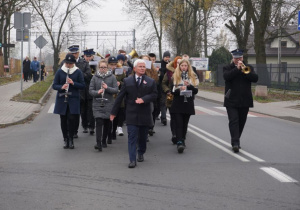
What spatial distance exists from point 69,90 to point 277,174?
4296 mm

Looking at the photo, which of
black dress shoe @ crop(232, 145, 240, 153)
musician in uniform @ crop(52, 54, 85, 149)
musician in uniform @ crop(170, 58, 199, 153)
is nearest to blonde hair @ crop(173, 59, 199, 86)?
musician in uniform @ crop(170, 58, 199, 153)

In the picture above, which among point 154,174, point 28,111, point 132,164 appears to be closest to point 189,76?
point 132,164

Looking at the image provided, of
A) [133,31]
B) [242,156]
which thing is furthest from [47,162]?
[133,31]

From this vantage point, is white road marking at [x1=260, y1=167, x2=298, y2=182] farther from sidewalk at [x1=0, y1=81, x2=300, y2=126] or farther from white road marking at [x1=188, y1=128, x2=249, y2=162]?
sidewalk at [x1=0, y1=81, x2=300, y2=126]

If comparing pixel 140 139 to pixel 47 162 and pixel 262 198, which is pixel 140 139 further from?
pixel 262 198

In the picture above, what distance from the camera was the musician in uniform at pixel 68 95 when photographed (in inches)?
383

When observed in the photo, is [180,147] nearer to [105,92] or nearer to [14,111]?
[105,92]

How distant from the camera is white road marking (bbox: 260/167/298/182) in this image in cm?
705

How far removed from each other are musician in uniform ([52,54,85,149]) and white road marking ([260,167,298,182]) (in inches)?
148

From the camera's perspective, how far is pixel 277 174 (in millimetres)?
7387

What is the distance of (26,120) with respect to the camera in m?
14.7

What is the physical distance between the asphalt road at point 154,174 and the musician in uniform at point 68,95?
1.35 ft

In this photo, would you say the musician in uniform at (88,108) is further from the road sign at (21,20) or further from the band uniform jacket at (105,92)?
the road sign at (21,20)

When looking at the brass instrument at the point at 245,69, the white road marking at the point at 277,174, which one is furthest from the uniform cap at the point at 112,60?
the white road marking at the point at 277,174
